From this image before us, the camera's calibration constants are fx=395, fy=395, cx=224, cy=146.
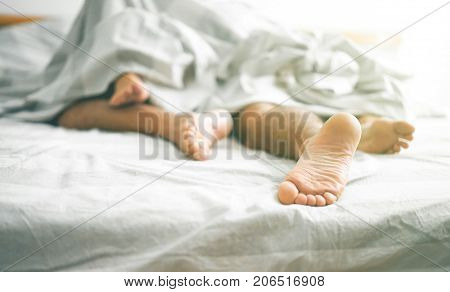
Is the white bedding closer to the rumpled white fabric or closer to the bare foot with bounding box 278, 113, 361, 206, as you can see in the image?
the bare foot with bounding box 278, 113, 361, 206

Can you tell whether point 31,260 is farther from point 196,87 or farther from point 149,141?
point 196,87

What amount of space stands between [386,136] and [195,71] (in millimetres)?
399

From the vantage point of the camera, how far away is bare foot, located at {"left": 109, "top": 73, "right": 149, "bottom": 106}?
719mm

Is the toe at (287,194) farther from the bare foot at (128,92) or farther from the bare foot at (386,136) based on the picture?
the bare foot at (128,92)

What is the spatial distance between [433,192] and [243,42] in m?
0.50

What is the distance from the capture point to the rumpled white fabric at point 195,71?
74cm

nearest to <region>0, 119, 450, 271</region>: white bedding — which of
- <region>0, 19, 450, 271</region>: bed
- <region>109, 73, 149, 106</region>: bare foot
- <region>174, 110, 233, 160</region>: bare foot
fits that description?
<region>0, 19, 450, 271</region>: bed

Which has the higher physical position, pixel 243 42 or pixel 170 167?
pixel 243 42

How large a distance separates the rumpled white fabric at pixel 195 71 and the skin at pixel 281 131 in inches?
1.5

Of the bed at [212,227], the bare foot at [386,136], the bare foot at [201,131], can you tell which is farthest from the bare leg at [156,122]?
the bare foot at [386,136]

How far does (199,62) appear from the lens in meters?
0.82

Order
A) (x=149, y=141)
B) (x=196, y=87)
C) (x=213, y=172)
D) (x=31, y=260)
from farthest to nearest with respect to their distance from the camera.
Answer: (x=196, y=87) → (x=149, y=141) → (x=213, y=172) → (x=31, y=260)

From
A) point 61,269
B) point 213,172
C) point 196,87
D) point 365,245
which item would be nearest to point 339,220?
point 365,245

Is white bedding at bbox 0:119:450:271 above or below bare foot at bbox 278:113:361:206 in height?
below
